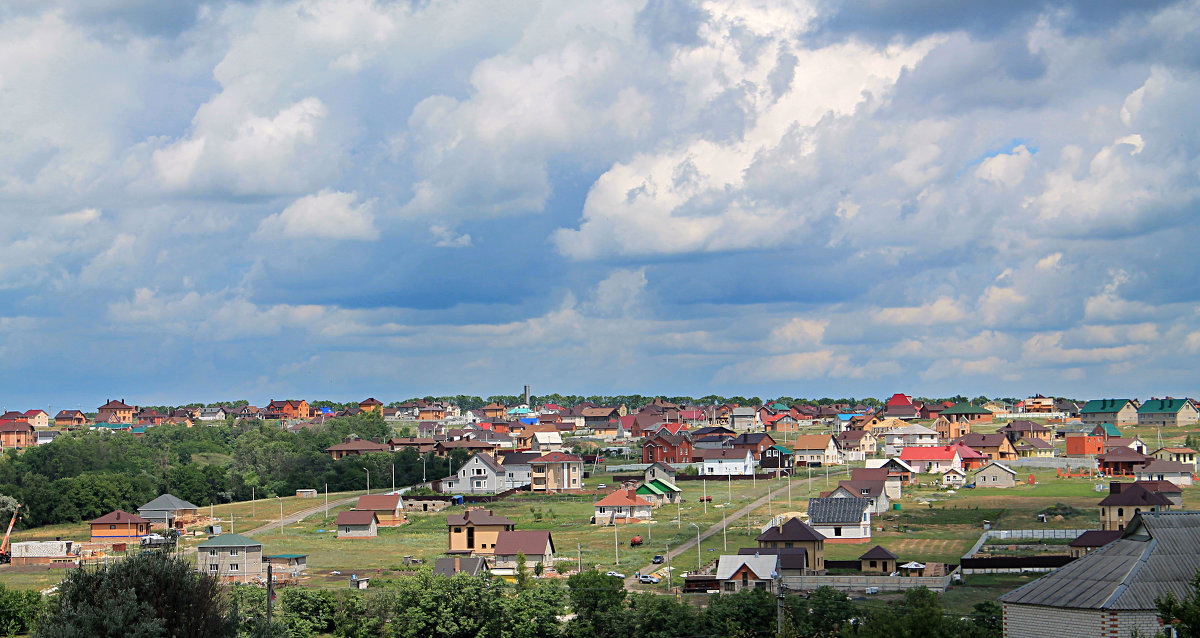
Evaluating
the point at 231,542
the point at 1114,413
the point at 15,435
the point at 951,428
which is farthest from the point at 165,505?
the point at 1114,413

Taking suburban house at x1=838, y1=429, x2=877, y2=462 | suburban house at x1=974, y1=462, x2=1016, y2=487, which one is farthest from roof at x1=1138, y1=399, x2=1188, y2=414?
suburban house at x1=974, y1=462, x2=1016, y2=487

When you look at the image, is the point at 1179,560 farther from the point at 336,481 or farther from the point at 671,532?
the point at 336,481

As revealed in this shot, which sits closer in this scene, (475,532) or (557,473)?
(475,532)

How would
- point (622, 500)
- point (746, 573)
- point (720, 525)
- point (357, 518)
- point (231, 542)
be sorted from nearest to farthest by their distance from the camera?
point (746, 573) < point (231, 542) < point (720, 525) < point (357, 518) < point (622, 500)

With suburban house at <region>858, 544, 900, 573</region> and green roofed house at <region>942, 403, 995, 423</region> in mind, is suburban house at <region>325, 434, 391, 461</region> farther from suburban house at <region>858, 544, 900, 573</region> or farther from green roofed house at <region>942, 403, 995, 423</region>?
suburban house at <region>858, 544, 900, 573</region>

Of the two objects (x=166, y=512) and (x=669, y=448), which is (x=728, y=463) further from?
(x=166, y=512)

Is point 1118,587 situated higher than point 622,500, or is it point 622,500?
point 622,500
